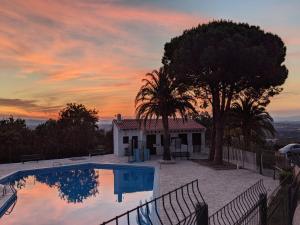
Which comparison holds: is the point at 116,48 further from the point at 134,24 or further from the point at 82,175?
the point at 82,175

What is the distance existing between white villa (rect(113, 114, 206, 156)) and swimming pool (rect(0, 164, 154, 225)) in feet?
17.6

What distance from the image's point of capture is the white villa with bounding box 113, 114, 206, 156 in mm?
38375

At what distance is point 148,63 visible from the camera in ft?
110

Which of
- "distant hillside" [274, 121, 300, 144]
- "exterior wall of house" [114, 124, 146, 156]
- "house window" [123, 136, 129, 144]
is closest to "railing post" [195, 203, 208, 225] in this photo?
"exterior wall of house" [114, 124, 146, 156]

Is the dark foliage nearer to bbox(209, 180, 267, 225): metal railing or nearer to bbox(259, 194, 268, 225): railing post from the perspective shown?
bbox(209, 180, 267, 225): metal railing

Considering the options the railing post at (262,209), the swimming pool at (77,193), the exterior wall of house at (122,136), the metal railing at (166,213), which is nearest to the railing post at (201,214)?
the metal railing at (166,213)

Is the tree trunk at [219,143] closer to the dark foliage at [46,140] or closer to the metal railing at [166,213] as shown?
the metal railing at [166,213]

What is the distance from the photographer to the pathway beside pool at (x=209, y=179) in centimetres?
1761

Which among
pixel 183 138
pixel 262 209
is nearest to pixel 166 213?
pixel 262 209

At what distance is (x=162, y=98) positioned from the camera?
1267 inches

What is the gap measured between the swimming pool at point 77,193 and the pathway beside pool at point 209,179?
1207 millimetres

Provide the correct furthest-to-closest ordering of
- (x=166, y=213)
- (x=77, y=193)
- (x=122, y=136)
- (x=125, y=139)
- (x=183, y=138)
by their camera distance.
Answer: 1. (x=183, y=138)
2. (x=125, y=139)
3. (x=122, y=136)
4. (x=77, y=193)
5. (x=166, y=213)

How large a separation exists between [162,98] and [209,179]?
11118 millimetres

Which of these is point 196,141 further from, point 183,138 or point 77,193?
point 77,193
